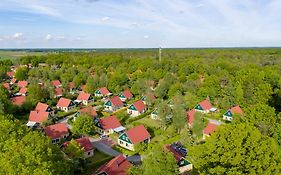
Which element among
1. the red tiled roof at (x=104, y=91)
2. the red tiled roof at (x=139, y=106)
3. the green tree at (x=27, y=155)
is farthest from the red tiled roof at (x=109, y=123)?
the red tiled roof at (x=104, y=91)

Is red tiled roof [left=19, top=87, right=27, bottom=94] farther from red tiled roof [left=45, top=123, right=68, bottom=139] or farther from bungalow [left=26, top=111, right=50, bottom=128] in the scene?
red tiled roof [left=45, top=123, right=68, bottom=139]

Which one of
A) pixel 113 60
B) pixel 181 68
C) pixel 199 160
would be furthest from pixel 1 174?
pixel 113 60

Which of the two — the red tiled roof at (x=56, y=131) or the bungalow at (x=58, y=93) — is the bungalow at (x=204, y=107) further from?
the bungalow at (x=58, y=93)

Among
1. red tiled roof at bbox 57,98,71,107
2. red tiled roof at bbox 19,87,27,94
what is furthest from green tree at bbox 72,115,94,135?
red tiled roof at bbox 19,87,27,94

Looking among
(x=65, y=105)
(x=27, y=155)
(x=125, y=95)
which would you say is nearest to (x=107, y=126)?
(x=65, y=105)

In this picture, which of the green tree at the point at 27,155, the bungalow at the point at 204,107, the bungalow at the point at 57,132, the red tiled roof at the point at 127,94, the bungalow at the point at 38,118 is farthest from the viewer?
the red tiled roof at the point at 127,94

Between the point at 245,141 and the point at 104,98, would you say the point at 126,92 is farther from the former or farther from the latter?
the point at 245,141
